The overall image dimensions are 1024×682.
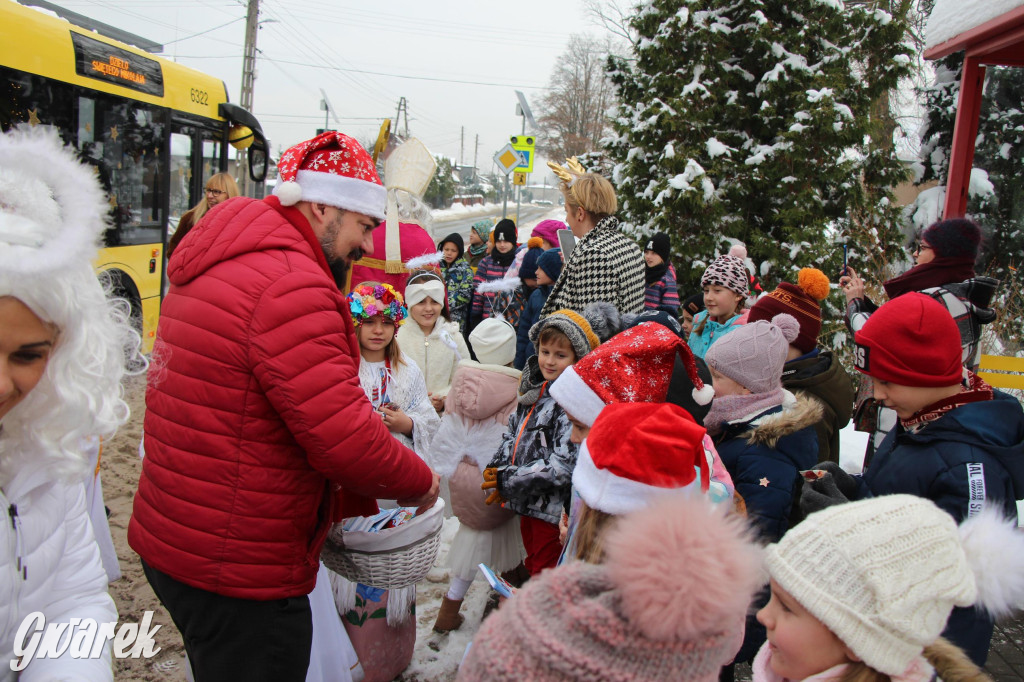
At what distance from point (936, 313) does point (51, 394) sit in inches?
100

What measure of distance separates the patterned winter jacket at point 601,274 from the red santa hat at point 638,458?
1922 millimetres

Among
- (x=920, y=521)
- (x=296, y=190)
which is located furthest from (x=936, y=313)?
(x=296, y=190)

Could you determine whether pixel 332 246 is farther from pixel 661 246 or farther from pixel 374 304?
pixel 661 246

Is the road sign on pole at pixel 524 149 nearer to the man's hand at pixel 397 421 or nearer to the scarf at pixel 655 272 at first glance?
the scarf at pixel 655 272

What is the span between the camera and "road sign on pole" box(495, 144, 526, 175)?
Result: 13.3m

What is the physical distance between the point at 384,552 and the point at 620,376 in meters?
1.14

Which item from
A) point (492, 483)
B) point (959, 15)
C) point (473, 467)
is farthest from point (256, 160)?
point (959, 15)

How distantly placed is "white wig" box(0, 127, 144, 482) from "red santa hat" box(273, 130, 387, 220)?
767 millimetres

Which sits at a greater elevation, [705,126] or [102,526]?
[705,126]

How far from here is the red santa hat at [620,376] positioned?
248 centimetres

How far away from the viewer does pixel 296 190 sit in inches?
83.7

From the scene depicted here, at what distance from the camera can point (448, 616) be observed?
352 centimetres

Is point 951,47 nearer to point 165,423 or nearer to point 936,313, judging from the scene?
point 936,313

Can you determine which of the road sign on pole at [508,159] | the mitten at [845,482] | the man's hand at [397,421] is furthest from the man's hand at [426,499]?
the road sign on pole at [508,159]
